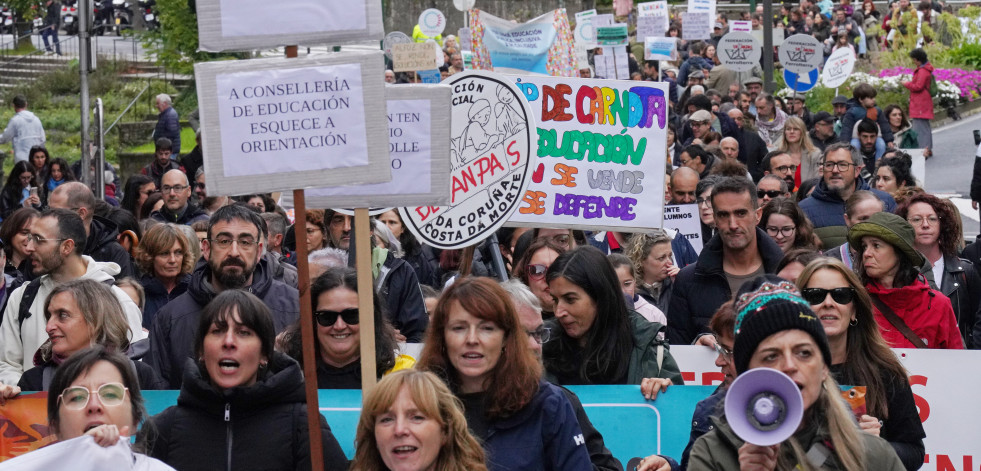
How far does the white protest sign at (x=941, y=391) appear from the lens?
6.68 m

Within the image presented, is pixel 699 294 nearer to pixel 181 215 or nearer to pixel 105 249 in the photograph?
pixel 105 249

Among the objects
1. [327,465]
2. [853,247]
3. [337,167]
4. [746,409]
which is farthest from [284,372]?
[853,247]

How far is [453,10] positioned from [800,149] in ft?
88.4

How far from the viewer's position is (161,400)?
233 inches

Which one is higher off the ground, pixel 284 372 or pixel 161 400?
pixel 284 372

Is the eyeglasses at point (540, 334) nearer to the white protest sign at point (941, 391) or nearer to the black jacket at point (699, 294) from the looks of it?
the white protest sign at point (941, 391)

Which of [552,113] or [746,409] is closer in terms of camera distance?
[746,409]

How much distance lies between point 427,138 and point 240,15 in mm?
1122

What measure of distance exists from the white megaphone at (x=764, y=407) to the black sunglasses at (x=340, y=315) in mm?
2251

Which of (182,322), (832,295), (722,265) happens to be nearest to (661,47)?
(722,265)

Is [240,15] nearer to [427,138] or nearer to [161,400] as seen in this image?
[427,138]

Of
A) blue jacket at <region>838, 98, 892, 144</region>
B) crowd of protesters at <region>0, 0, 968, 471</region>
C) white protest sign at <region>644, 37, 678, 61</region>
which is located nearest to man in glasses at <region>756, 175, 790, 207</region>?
crowd of protesters at <region>0, 0, 968, 471</region>

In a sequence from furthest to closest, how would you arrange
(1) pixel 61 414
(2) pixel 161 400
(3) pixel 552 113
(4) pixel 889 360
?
(3) pixel 552 113, (2) pixel 161 400, (4) pixel 889 360, (1) pixel 61 414

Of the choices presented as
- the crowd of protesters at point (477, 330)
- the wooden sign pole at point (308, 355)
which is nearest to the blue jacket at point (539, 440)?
the crowd of protesters at point (477, 330)
